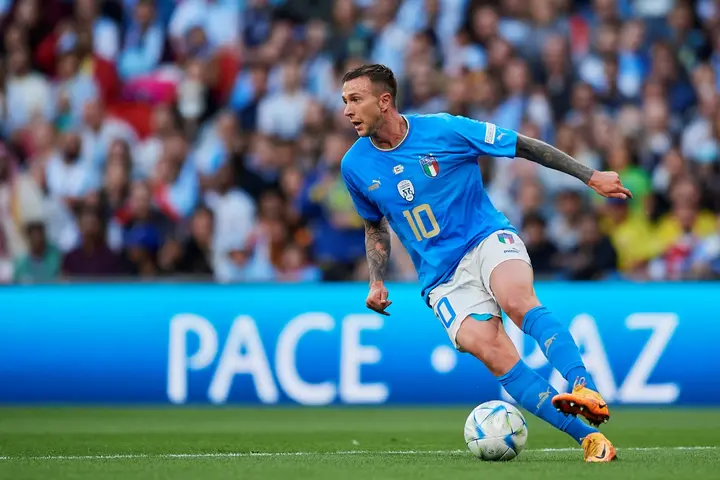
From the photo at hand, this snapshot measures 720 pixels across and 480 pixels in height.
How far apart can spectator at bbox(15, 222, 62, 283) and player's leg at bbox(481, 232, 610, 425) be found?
25.2ft

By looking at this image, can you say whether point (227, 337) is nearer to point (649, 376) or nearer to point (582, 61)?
point (649, 376)

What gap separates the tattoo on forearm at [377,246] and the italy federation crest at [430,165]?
0.62 m

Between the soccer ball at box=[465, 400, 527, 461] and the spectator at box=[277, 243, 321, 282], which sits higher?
the spectator at box=[277, 243, 321, 282]

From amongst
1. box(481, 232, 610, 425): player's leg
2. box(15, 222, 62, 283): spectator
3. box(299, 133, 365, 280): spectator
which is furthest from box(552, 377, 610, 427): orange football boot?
box(15, 222, 62, 283): spectator

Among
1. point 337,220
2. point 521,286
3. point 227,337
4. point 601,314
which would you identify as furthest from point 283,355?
point 521,286

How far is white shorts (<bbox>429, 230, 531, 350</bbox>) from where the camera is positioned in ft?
Answer: 24.6

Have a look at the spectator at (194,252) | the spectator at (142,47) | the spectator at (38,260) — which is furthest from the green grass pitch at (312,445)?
the spectator at (142,47)

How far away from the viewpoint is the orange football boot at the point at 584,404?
6.57 m

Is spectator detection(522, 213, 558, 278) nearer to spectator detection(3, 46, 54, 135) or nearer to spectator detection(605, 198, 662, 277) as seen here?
spectator detection(605, 198, 662, 277)

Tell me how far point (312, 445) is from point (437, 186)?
7.45 feet

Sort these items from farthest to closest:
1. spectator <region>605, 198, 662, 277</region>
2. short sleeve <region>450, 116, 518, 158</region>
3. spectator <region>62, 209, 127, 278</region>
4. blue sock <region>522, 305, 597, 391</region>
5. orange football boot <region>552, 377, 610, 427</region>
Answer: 1. spectator <region>62, 209, 127, 278</region>
2. spectator <region>605, 198, 662, 277</region>
3. short sleeve <region>450, 116, 518, 158</region>
4. blue sock <region>522, 305, 597, 391</region>
5. orange football boot <region>552, 377, 610, 427</region>

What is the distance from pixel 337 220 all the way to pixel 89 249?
106 inches

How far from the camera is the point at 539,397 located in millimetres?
7266

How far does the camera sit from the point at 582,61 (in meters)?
15.8
